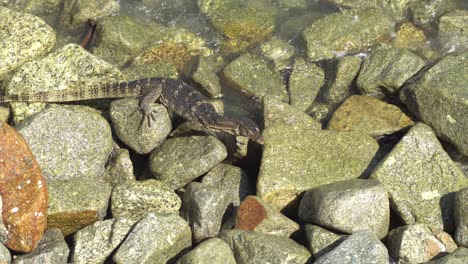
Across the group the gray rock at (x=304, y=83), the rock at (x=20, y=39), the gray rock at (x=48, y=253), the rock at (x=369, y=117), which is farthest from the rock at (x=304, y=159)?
the rock at (x=20, y=39)

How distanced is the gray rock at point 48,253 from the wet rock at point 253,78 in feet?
13.1

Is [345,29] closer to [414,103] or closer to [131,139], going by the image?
[414,103]

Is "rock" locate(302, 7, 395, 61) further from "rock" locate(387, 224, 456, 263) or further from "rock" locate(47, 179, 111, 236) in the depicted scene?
"rock" locate(47, 179, 111, 236)

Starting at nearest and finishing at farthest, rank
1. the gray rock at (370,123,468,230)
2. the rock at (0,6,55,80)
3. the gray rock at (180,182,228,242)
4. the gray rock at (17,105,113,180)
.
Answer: the gray rock at (180,182,228,242)
the gray rock at (370,123,468,230)
the gray rock at (17,105,113,180)
the rock at (0,6,55,80)

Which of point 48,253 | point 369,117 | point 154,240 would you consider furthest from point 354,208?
point 48,253

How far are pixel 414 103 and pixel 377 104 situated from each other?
0.57 metres

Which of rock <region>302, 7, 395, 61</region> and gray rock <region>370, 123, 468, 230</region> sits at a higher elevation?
rock <region>302, 7, 395, 61</region>

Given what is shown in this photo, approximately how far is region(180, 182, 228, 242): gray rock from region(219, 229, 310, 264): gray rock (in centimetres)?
37

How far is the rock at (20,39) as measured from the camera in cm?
930

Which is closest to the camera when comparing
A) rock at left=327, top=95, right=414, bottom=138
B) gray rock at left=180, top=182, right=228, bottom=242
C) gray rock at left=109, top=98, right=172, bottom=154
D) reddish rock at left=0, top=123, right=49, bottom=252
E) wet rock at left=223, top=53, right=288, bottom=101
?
reddish rock at left=0, top=123, right=49, bottom=252

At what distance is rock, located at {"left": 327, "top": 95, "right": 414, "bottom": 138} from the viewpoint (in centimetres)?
834

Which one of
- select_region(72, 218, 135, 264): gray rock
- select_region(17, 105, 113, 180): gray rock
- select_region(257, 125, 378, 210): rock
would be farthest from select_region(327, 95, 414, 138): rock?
select_region(72, 218, 135, 264): gray rock

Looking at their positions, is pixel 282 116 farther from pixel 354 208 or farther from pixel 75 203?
pixel 75 203

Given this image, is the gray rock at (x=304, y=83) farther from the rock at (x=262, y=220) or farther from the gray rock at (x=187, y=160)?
the rock at (x=262, y=220)
